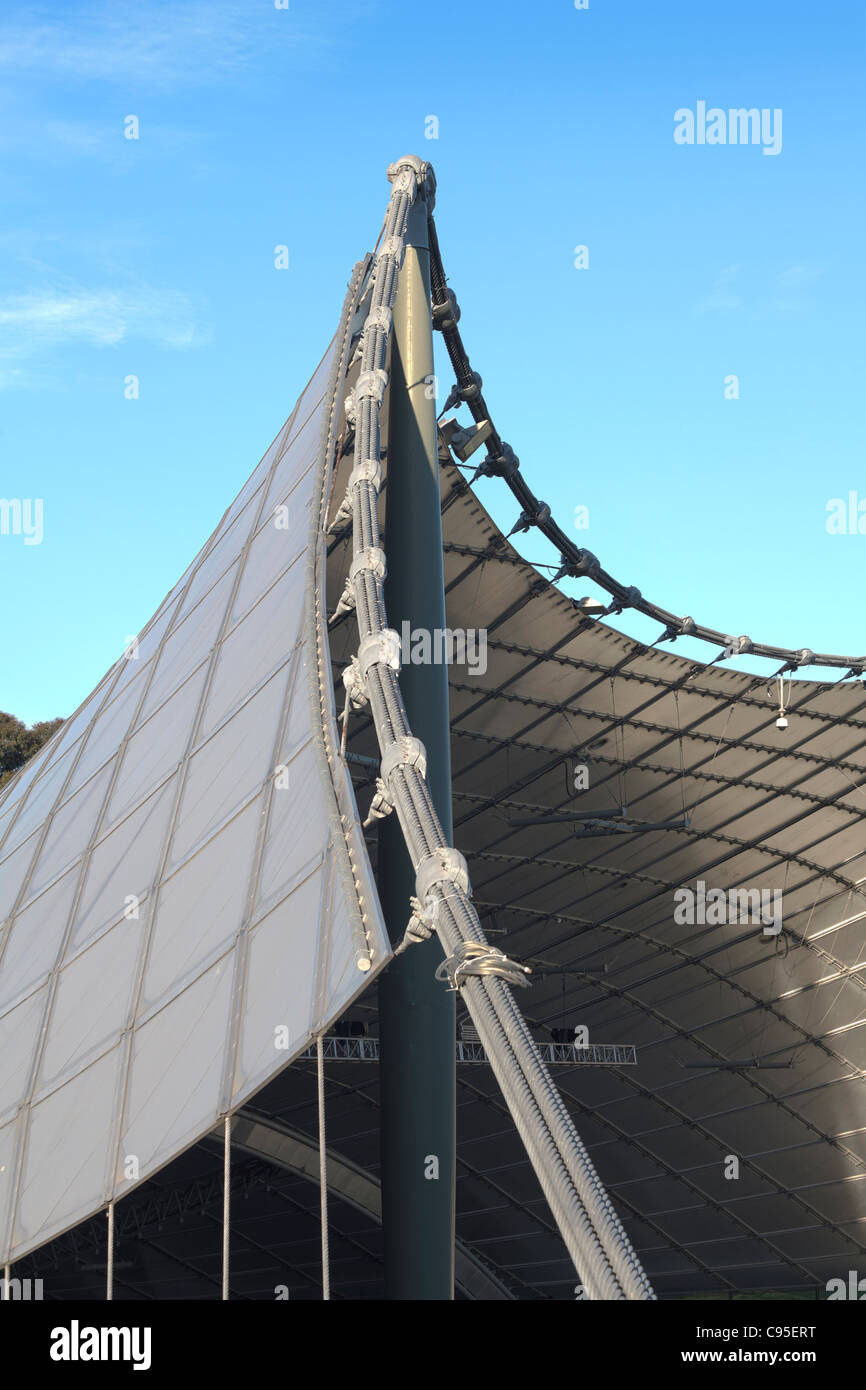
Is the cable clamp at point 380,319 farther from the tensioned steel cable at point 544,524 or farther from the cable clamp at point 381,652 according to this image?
the cable clamp at point 381,652

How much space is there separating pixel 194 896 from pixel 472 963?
20.5 ft

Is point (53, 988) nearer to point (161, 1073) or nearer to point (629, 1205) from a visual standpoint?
point (161, 1073)

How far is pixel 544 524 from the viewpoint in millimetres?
32219

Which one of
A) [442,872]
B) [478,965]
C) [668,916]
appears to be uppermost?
[668,916]

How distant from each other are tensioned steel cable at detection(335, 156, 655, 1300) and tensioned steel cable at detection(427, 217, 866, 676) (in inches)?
337

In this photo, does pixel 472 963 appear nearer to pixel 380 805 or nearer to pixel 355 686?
pixel 380 805

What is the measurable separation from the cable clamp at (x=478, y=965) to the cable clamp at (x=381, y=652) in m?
3.98

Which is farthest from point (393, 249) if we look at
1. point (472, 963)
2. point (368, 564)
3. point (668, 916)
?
point (668, 916)

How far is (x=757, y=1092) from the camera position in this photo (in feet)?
162

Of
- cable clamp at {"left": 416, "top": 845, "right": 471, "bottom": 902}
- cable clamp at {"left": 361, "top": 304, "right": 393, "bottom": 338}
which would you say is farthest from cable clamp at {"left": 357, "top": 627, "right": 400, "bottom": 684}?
cable clamp at {"left": 361, "top": 304, "right": 393, "bottom": 338}

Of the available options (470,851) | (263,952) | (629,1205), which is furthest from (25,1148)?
(629,1205)

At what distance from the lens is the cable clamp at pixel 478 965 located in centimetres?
869

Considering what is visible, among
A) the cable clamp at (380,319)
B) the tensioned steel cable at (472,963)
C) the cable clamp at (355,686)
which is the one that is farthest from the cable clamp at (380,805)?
the cable clamp at (380,319)
